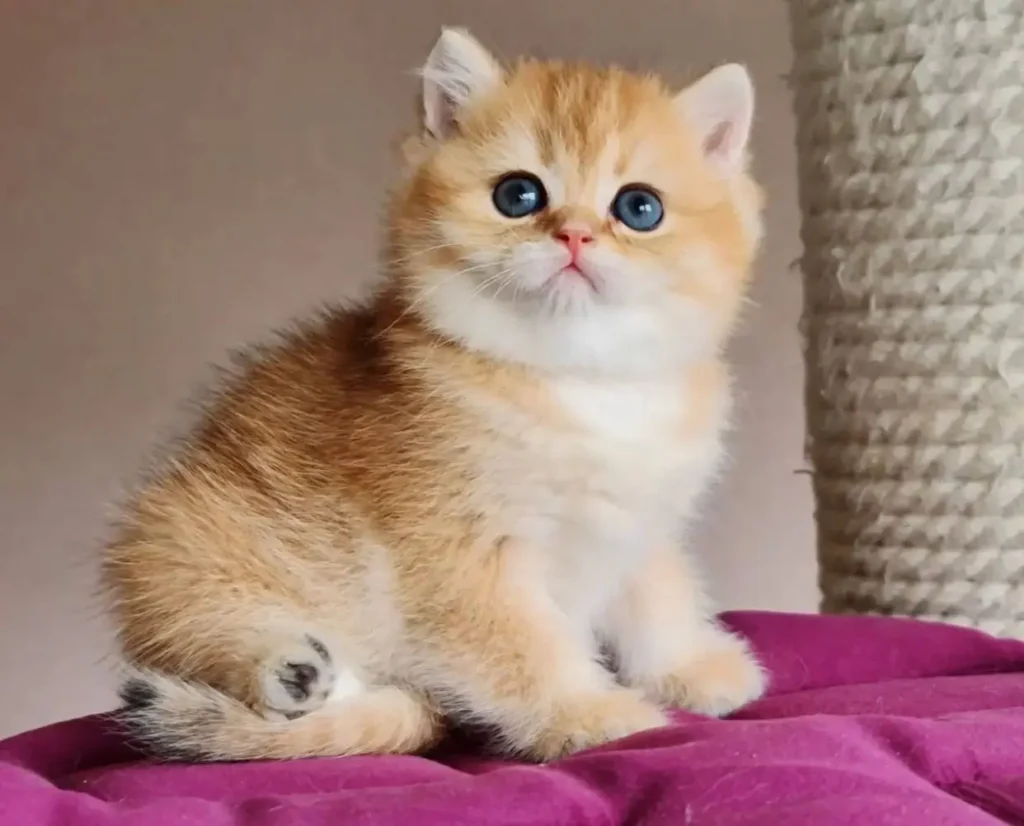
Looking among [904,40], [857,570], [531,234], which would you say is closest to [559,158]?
[531,234]

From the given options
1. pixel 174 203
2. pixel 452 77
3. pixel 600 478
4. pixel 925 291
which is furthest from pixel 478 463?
pixel 174 203

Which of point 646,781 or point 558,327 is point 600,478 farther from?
point 646,781

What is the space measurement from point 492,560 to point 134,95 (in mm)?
1059

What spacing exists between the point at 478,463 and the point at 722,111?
0.32 metres

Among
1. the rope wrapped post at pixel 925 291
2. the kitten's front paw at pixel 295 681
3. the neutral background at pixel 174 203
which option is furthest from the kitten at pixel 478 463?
the neutral background at pixel 174 203

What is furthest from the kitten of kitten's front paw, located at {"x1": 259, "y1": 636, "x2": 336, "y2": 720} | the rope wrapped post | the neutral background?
A: the neutral background

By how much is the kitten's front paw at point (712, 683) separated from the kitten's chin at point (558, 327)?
0.22 metres

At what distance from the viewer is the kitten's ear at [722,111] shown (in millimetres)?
871

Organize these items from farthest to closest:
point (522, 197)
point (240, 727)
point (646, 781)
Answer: point (522, 197), point (240, 727), point (646, 781)

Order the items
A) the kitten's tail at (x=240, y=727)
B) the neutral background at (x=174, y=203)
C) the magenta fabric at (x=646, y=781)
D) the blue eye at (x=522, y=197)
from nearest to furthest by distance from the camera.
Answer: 1. the magenta fabric at (x=646, y=781)
2. the kitten's tail at (x=240, y=727)
3. the blue eye at (x=522, y=197)
4. the neutral background at (x=174, y=203)

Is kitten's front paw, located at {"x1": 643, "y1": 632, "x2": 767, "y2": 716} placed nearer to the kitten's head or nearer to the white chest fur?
the white chest fur

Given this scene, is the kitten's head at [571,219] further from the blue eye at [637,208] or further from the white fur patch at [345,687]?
the white fur patch at [345,687]

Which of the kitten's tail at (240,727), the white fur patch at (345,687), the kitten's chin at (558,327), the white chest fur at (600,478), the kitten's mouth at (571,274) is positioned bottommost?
the kitten's tail at (240,727)

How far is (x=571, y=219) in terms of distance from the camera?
0.79 meters
